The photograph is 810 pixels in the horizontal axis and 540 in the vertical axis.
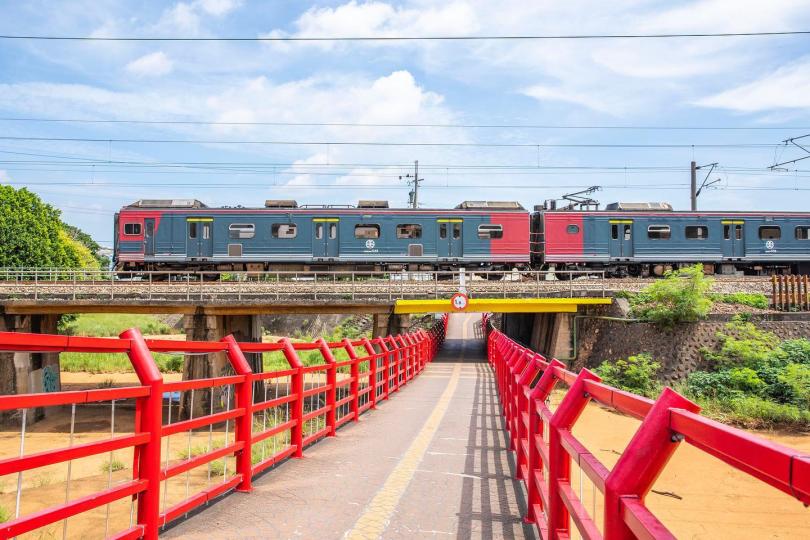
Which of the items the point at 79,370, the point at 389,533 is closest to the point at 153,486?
the point at 389,533

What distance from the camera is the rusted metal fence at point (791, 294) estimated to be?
22812mm

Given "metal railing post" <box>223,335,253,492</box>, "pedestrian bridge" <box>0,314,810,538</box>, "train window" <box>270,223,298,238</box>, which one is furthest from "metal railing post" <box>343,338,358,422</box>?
"train window" <box>270,223,298,238</box>

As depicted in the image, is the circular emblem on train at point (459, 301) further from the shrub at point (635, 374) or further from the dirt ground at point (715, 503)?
the dirt ground at point (715, 503)

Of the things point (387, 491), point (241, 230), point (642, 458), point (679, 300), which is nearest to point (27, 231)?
point (241, 230)

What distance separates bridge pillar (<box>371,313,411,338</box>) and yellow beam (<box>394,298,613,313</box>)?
110cm

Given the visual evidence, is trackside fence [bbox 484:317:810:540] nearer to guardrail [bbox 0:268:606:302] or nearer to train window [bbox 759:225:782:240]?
guardrail [bbox 0:268:606:302]

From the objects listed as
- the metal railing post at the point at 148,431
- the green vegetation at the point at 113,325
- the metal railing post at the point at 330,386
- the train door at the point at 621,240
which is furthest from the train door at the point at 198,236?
the metal railing post at the point at 148,431

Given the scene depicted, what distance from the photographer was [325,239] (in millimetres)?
28219

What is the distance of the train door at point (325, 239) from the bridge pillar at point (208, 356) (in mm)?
4082

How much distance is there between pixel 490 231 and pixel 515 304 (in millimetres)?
4753

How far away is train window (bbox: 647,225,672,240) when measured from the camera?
2844 cm

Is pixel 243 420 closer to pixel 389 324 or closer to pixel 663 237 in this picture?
pixel 389 324

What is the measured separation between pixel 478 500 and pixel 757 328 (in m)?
19.7

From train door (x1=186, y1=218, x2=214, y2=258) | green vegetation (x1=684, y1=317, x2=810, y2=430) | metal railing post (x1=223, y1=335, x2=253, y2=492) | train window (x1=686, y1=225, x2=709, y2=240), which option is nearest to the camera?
metal railing post (x1=223, y1=335, x2=253, y2=492)
